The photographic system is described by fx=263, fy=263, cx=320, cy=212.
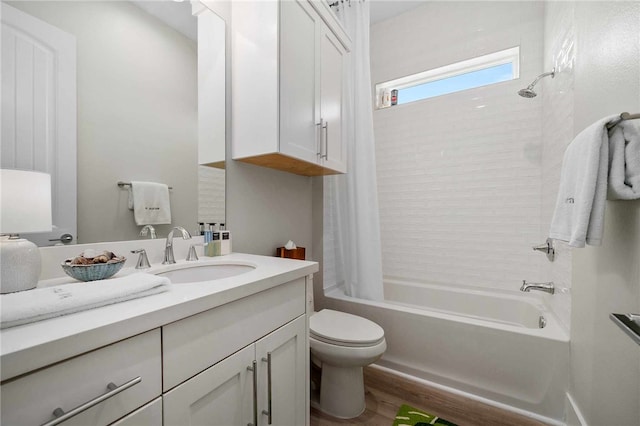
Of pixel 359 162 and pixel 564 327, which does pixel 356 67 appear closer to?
pixel 359 162

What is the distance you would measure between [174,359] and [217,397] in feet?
0.70

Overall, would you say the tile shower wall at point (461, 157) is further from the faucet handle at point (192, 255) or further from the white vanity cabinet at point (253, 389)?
the faucet handle at point (192, 255)

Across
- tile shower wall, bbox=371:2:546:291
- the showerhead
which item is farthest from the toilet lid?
the showerhead

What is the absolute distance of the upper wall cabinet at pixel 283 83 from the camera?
4.24ft

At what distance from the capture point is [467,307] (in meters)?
2.18

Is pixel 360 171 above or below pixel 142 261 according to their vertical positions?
above

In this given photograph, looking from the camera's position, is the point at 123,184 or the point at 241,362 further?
the point at 123,184

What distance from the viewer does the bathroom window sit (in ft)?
7.11

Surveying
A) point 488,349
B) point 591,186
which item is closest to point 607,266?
point 591,186

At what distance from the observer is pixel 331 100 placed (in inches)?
65.8

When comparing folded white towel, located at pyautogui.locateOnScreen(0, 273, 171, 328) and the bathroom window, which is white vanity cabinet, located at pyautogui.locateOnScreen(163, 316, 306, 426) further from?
the bathroom window

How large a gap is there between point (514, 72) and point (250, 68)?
210 centimetres

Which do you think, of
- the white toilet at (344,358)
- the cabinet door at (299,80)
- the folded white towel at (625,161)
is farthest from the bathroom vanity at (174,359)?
the folded white towel at (625,161)

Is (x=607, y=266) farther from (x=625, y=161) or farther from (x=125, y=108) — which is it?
(x=125, y=108)
